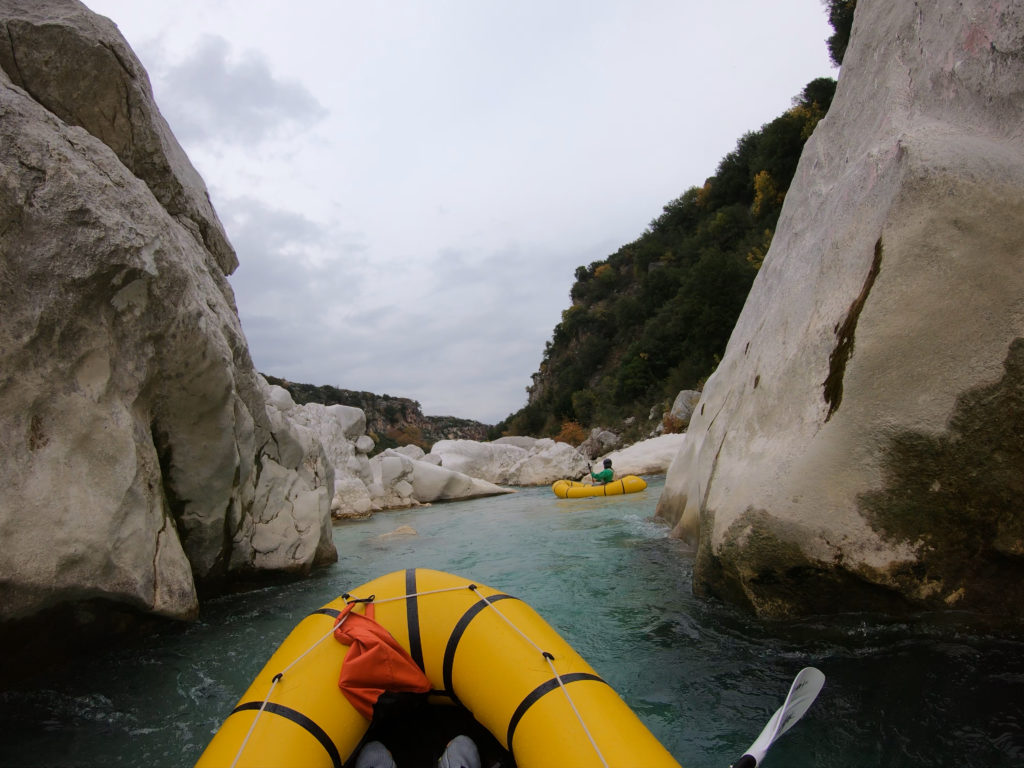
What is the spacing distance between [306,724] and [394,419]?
223ft

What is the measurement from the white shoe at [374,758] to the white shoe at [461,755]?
0.26 m

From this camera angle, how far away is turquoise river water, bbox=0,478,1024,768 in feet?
9.66

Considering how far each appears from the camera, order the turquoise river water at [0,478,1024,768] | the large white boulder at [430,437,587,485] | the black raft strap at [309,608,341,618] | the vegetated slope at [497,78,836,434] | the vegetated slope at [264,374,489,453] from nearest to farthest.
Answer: the turquoise river water at [0,478,1024,768]
the black raft strap at [309,608,341,618]
the large white boulder at [430,437,587,485]
the vegetated slope at [497,78,836,434]
the vegetated slope at [264,374,489,453]

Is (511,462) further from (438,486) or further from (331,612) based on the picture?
(331,612)

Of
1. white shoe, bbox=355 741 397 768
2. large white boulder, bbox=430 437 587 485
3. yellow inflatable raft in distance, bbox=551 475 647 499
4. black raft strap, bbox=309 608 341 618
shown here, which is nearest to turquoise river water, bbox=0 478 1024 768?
black raft strap, bbox=309 608 341 618

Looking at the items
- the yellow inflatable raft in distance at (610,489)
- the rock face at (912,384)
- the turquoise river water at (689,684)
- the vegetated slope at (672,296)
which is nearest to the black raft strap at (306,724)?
the turquoise river water at (689,684)

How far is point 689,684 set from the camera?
12.4ft

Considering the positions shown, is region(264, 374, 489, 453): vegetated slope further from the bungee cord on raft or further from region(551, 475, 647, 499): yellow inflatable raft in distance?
the bungee cord on raft

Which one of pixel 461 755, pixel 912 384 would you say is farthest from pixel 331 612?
pixel 912 384

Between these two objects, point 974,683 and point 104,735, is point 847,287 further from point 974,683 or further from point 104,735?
point 104,735

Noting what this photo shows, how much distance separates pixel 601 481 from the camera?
18.1 meters

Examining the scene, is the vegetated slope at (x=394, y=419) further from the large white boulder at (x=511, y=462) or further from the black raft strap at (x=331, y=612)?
the black raft strap at (x=331, y=612)

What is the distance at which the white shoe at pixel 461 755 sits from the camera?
9.28ft

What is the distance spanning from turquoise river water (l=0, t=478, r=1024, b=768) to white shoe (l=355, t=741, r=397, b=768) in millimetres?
1184
